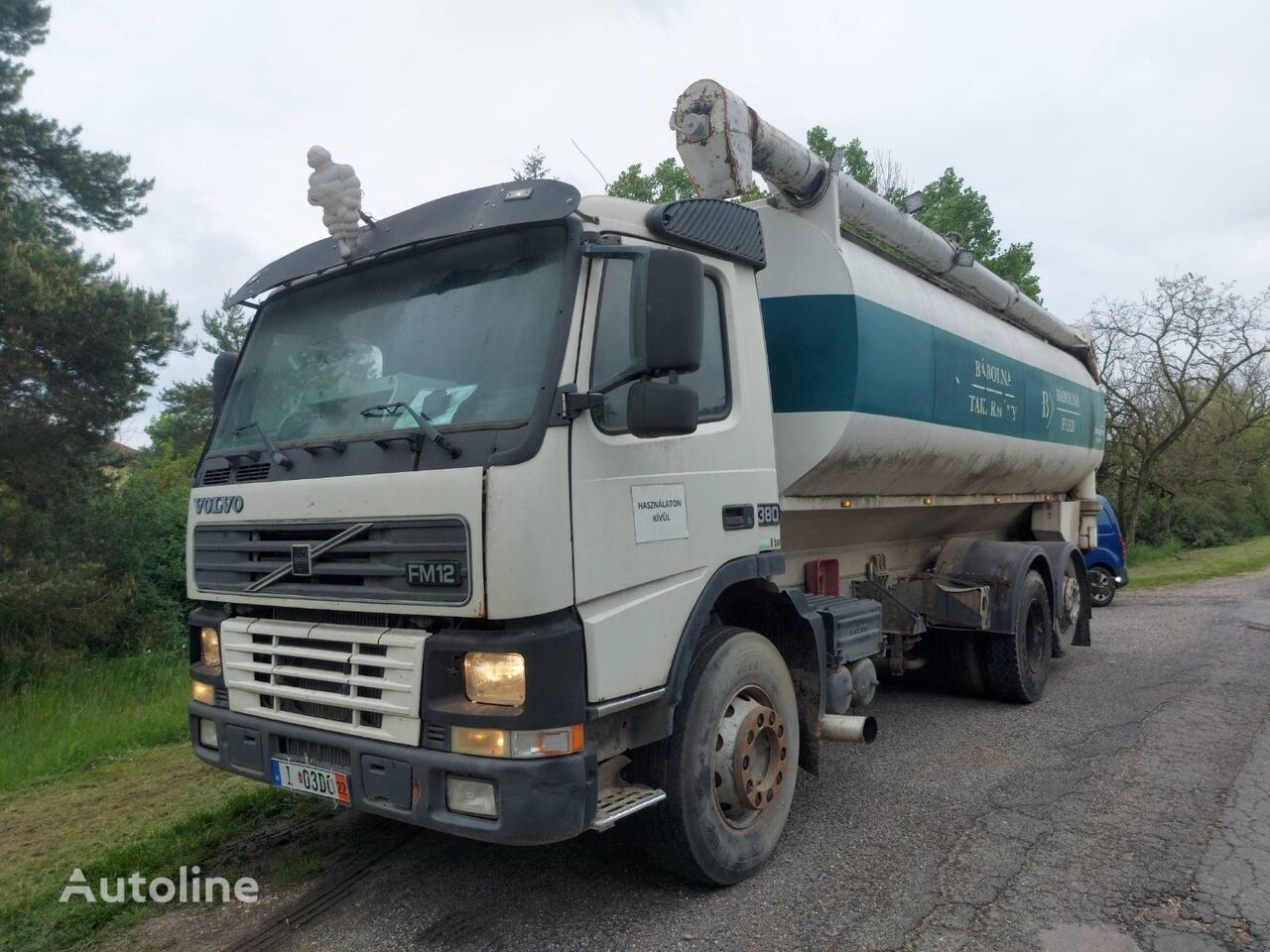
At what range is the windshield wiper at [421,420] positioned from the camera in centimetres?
311

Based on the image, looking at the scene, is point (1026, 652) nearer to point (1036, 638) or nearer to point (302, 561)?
point (1036, 638)

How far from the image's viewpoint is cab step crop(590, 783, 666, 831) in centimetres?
313

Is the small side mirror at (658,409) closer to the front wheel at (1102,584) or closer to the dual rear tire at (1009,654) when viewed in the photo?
the dual rear tire at (1009,654)

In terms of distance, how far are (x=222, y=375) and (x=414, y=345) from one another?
1.44 meters

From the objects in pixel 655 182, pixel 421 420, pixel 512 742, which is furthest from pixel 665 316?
pixel 655 182

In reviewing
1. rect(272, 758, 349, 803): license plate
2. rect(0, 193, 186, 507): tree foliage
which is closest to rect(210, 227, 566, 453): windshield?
rect(272, 758, 349, 803): license plate

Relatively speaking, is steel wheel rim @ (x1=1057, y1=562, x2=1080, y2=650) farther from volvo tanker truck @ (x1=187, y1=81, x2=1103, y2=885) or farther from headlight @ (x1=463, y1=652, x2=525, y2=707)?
headlight @ (x1=463, y1=652, x2=525, y2=707)

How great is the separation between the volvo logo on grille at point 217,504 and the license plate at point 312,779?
1.01 meters

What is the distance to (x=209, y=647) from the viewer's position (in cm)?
391

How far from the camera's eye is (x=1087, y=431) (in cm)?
944

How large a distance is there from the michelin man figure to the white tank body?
2.17m

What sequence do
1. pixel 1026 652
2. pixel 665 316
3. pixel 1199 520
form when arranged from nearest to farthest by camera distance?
pixel 665 316 → pixel 1026 652 → pixel 1199 520

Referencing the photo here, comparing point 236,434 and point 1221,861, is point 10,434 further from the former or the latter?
point 1221,861

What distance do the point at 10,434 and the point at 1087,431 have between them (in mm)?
10785
